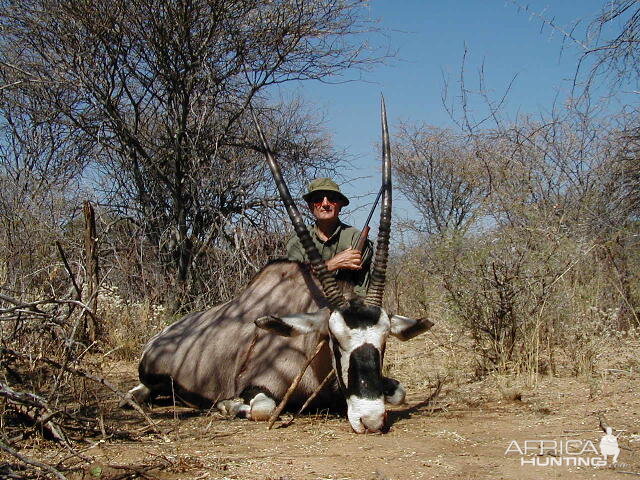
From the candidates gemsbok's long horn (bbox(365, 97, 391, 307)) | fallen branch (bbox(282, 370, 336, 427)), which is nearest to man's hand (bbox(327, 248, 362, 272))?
gemsbok's long horn (bbox(365, 97, 391, 307))

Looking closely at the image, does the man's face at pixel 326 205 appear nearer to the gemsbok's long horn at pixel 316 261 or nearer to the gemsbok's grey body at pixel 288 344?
the gemsbok's grey body at pixel 288 344

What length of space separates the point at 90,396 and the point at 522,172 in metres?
4.05

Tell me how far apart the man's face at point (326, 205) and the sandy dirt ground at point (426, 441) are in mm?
1603

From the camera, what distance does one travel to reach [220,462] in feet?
10.4

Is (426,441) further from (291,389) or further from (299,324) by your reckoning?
(299,324)

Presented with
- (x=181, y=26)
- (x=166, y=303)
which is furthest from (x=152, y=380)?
(x=181, y=26)

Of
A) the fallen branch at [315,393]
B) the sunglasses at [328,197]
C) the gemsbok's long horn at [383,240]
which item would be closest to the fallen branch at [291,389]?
the fallen branch at [315,393]

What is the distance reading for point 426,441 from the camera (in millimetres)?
3574

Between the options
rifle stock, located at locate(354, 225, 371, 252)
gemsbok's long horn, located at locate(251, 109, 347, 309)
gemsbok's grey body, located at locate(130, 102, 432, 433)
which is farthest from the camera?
rifle stock, located at locate(354, 225, 371, 252)

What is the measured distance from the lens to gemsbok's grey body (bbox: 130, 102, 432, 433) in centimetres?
388

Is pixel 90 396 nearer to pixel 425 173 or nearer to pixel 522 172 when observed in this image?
pixel 522 172

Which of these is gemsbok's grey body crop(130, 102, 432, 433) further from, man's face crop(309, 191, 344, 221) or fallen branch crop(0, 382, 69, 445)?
fallen branch crop(0, 382, 69, 445)

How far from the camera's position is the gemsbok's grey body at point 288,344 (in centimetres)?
388

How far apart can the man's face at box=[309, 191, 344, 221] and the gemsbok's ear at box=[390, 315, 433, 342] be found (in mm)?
1680
